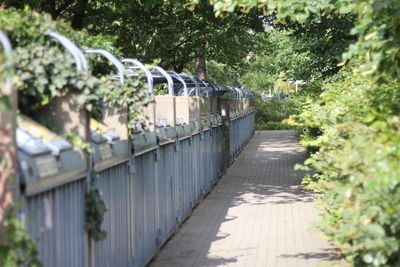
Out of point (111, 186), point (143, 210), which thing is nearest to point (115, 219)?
point (111, 186)

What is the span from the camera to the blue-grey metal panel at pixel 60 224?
4.19m

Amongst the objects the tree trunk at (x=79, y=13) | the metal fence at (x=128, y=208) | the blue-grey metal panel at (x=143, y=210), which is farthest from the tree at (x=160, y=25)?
the blue-grey metal panel at (x=143, y=210)

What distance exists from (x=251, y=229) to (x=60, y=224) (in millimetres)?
6175

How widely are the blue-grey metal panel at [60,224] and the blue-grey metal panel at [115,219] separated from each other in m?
0.53

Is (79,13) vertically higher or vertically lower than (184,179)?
higher

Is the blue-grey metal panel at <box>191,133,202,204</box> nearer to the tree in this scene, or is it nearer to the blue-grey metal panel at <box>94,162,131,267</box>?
the tree

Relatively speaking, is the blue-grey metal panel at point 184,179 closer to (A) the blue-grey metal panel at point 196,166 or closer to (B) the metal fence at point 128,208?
(B) the metal fence at point 128,208

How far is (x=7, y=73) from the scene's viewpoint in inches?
123

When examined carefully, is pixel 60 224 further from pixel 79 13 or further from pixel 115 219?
pixel 79 13

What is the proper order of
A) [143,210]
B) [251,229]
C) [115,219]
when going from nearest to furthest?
[115,219] → [143,210] → [251,229]

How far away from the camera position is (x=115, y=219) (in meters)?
6.38

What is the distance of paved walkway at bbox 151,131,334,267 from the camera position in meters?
8.49

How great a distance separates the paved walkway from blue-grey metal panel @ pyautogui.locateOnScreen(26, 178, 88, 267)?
7.20ft

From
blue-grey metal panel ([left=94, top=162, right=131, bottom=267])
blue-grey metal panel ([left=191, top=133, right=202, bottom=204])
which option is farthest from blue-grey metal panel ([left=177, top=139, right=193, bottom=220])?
blue-grey metal panel ([left=94, top=162, right=131, bottom=267])
